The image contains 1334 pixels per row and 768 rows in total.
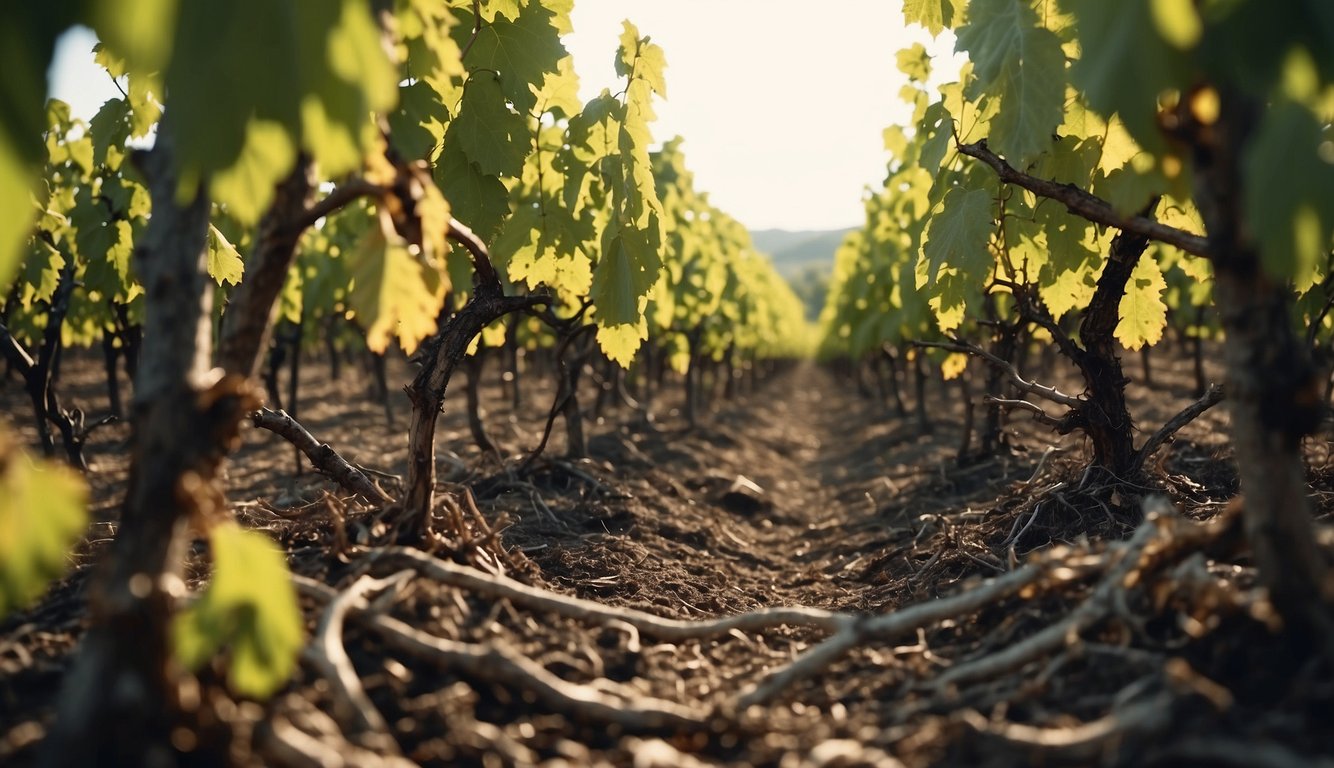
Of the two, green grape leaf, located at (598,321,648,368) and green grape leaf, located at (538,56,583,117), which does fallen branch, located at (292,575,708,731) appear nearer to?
green grape leaf, located at (598,321,648,368)

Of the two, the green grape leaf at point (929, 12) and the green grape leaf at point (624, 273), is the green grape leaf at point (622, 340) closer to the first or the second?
the green grape leaf at point (624, 273)

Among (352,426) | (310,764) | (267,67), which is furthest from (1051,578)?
(352,426)

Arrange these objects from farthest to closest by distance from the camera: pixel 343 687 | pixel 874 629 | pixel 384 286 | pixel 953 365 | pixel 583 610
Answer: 1. pixel 953 365
2. pixel 583 610
3. pixel 874 629
4. pixel 384 286
5. pixel 343 687

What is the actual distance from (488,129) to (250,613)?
→ 3.11 meters

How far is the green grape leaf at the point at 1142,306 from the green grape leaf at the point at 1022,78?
188 centimetres

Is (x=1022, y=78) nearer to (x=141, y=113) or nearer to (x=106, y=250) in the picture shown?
(x=141, y=113)

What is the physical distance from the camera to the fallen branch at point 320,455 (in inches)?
172

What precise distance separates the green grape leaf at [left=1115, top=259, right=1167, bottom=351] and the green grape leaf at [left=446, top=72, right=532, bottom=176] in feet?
11.7

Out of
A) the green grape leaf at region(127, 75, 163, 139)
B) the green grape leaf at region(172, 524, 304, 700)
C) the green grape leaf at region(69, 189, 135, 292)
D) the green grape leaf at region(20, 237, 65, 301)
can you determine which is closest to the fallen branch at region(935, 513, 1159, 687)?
the green grape leaf at region(172, 524, 304, 700)

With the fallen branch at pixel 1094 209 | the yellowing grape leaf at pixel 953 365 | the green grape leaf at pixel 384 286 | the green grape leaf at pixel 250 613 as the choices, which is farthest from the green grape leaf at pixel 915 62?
the green grape leaf at pixel 250 613

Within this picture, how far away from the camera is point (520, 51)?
466 centimetres

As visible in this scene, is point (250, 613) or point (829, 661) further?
point (829, 661)

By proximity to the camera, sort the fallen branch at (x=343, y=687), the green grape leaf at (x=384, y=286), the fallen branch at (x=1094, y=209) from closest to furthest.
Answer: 1. the fallen branch at (x=343, y=687)
2. the green grape leaf at (x=384, y=286)
3. the fallen branch at (x=1094, y=209)

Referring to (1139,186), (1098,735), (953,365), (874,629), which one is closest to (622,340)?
(874,629)
